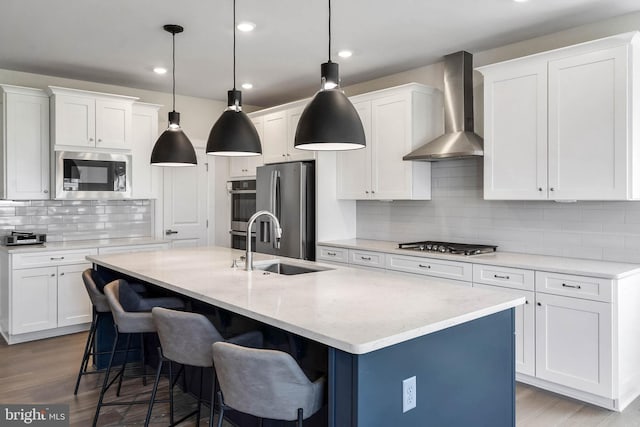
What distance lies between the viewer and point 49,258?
4.50m

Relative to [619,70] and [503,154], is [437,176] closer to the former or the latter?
[503,154]

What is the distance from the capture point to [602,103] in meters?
3.16

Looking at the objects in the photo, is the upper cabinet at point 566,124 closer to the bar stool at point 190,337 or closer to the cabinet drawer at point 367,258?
the cabinet drawer at point 367,258

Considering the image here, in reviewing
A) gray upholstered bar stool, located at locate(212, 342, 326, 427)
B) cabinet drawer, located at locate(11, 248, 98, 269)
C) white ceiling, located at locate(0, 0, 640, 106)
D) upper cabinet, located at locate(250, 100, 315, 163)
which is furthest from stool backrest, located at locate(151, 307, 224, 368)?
upper cabinet, located at locate(250, 100, 315, 163)

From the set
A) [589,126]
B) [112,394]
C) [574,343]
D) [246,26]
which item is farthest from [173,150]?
[574,343]

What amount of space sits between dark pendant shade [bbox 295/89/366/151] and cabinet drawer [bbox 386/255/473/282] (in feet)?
5.65

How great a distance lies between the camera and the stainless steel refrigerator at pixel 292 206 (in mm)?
5004

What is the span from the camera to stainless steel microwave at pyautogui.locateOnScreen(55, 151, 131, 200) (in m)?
4.71

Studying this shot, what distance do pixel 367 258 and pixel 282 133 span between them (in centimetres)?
185

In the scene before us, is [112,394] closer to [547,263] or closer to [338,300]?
[338,300]

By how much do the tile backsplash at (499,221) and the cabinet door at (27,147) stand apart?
330 centimetres

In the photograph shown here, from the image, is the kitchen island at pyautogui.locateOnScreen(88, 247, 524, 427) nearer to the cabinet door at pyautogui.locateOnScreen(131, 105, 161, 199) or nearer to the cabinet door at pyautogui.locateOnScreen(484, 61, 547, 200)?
the cabinet door at pyautogui.locateOnScreen(484, 61, 547, 200)

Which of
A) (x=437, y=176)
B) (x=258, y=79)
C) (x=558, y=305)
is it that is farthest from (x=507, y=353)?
(x=258, y=79)

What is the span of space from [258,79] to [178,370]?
3.23 meters
